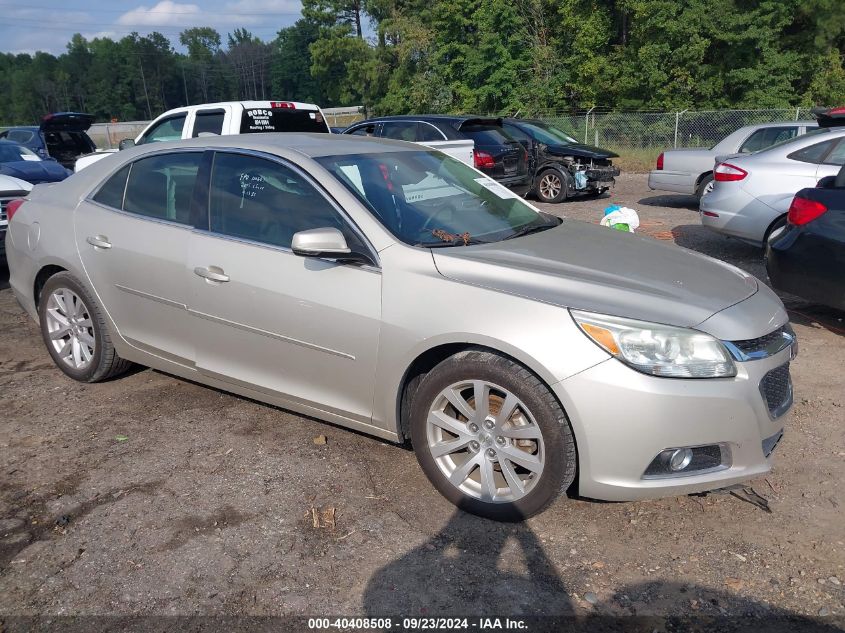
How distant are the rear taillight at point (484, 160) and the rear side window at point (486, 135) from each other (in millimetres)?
303

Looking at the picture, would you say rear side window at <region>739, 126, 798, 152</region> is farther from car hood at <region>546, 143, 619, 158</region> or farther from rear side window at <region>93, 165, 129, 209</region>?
rear side window at <region>93, 165, 129, 209</region>

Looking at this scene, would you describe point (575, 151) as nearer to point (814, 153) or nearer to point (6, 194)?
point (814, 153)

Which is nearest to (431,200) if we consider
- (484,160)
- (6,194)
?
(6,194)

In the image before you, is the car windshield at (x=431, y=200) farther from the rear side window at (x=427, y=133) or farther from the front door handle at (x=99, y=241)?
the rear side window at (x=427, y=133)

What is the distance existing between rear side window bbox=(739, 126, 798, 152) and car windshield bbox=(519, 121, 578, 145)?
145 inches

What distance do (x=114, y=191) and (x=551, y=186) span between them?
10390 millimetres

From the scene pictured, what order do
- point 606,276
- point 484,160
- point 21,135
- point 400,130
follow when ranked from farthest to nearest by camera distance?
point 21,135, point 400,130, point 484,160, point 606,276

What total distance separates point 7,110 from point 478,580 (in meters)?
115

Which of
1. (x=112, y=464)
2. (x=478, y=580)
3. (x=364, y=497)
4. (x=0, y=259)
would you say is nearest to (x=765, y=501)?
(x=478, y=580)

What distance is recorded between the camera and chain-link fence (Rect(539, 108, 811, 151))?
21266 mm

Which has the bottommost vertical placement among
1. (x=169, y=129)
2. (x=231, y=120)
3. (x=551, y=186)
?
(x=551, y=186)

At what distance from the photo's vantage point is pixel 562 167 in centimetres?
1349

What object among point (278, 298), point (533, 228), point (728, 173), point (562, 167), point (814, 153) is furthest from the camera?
point (562, 167)

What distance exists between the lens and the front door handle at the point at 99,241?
4.36 meters
